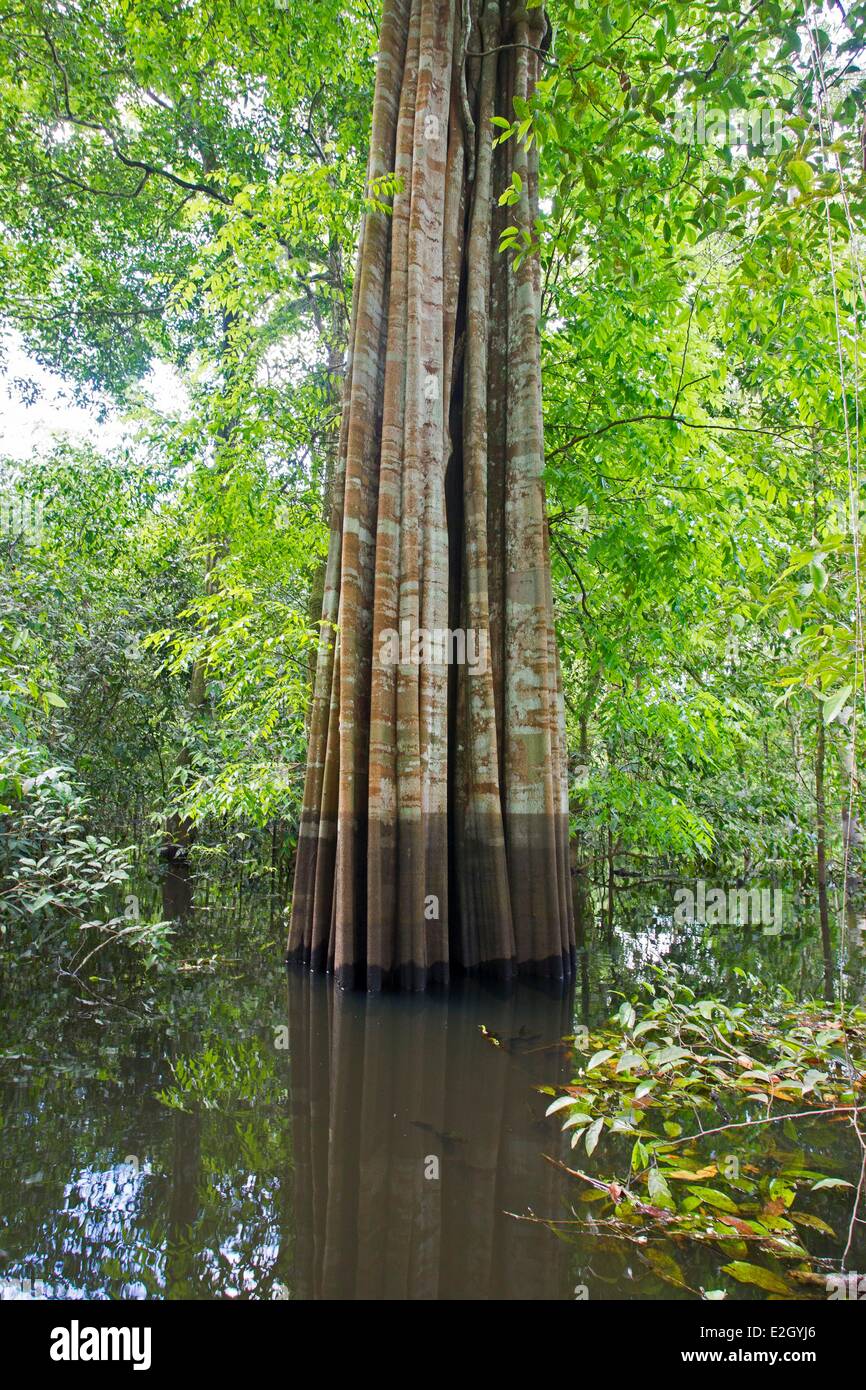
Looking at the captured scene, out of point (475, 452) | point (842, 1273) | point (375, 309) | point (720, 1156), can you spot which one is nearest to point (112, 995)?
point (720, 1156)

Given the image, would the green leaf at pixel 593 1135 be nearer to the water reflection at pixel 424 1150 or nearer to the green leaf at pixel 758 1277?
the water reflection at pixel 424 1150

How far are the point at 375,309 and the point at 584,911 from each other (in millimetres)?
4460

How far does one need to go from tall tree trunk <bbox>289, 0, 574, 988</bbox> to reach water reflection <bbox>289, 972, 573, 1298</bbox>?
0.57 meters

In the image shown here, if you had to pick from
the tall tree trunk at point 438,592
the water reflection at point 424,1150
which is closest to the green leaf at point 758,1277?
the water reflection at point 424,1150

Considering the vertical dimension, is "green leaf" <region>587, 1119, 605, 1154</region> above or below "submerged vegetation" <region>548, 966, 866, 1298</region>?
above

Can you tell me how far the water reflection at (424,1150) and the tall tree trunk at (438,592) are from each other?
1.87 feet

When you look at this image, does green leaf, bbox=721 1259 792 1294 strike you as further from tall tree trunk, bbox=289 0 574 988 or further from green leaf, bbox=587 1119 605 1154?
tall tree trunk, bbox=289 0 574 988

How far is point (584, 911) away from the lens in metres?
6.05

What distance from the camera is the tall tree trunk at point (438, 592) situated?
369cm

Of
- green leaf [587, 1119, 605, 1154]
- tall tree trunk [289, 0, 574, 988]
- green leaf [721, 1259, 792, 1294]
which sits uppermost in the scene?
tall tree trunk [289, 0, 574, 988]

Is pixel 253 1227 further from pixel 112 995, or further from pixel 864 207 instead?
pixel 864 207

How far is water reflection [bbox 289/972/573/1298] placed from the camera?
1491 millimetres

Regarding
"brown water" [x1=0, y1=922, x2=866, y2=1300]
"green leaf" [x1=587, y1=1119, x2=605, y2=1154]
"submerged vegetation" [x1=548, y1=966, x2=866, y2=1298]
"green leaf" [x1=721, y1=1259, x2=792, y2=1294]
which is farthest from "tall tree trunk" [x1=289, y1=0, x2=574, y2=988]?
"green leaf" [x1=721, y1=1259, x2=792, y2=1294]

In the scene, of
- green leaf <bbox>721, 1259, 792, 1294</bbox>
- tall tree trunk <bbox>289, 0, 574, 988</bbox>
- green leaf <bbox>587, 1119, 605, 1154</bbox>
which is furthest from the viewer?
tall tree trunk <bbox>289, 0, 574, 988</bbox>
